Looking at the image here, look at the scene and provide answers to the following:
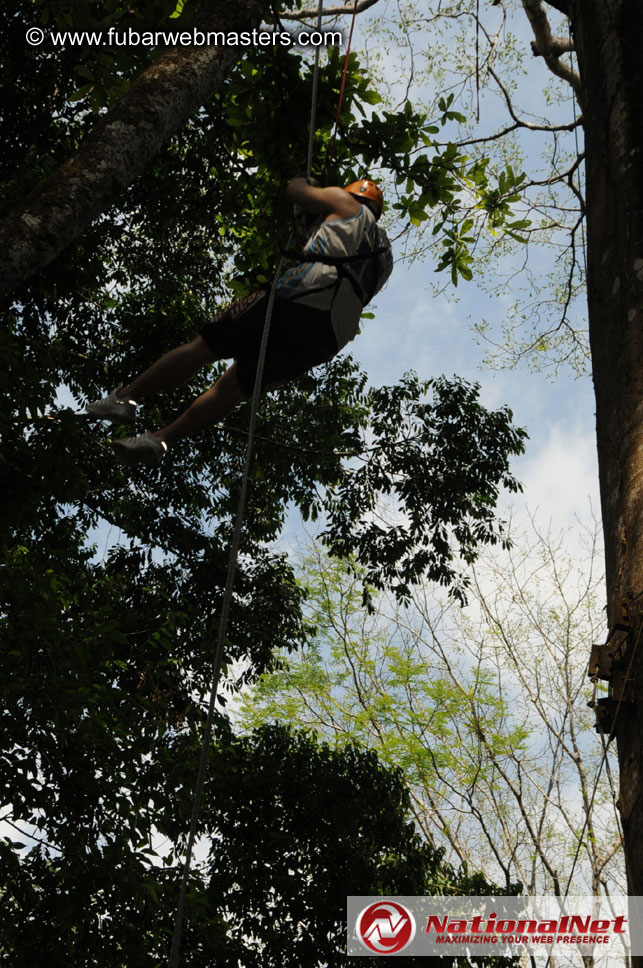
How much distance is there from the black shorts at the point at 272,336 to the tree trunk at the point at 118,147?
2.13 ft

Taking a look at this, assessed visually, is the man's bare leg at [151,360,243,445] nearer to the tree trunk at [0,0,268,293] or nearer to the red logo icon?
the tree trunk at [0,0,268,293]

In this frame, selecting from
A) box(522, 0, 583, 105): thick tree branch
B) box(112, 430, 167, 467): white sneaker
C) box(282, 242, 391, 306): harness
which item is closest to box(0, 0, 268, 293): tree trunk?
box(282, 242, 391, 306): harness

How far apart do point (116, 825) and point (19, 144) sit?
4414mm

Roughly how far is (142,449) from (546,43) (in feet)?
16.2

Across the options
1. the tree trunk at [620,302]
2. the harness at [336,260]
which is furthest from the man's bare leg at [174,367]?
the tree trunk at [620,302]

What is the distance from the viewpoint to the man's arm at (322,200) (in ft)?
9.62

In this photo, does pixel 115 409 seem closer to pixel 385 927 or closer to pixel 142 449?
pixel 142 449

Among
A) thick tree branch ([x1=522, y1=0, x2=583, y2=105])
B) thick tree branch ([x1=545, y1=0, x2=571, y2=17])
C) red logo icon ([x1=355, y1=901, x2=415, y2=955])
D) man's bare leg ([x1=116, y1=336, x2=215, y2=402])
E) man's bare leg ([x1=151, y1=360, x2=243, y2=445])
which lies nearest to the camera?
man's bare leg ([x1=116, y1=336, x2=215, y2=402])

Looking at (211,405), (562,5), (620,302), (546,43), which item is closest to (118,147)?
(211,405)

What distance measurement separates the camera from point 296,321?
2.92 meters

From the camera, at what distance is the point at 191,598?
6.86 meters

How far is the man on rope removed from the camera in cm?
288

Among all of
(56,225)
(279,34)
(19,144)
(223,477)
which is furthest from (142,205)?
(56,225)

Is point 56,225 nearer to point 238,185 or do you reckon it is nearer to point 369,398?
point 238,185
